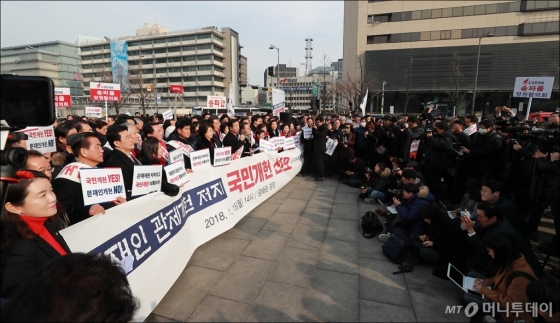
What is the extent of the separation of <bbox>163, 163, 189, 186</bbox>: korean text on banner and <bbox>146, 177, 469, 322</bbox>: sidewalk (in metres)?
1.15

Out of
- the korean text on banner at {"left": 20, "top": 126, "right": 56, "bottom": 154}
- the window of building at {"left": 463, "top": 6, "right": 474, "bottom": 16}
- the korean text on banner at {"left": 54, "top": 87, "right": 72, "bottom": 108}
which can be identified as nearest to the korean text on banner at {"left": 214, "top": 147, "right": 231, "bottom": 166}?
the korean text on banner at {"left": 20, "top": 126, "right": 56, "bottom": 154}

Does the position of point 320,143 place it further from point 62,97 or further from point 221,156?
point 62,97

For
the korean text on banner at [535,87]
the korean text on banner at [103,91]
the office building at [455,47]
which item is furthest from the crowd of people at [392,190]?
the office building at [455,47]

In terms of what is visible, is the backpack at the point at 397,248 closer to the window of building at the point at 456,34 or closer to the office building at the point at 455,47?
the office building at the point at 455,47

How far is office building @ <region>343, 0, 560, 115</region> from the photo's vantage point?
3522 centimetres

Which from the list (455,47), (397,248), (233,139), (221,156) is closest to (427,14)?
(455,47)

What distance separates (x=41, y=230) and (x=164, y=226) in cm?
147

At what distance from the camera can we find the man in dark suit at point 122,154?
3354 mm

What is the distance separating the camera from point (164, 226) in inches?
Result: 131

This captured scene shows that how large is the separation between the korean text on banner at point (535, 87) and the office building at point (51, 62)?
192 feet

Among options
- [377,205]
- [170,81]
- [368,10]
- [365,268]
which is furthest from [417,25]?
[170,81]

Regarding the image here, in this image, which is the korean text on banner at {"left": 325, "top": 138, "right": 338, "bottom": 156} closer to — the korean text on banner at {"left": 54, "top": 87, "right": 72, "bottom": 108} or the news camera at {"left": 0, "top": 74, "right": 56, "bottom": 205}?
the news camera at {"left": 0, "top": 74, "right": 56, "bottom": 205}

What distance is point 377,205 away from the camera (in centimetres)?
679

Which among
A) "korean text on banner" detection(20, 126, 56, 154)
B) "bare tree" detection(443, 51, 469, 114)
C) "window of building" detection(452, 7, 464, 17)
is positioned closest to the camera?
"korean text on banner" detection(20, 126, 56, 154)
